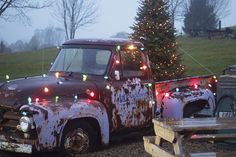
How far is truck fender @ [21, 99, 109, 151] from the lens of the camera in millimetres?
7875

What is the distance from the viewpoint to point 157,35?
16.4 m

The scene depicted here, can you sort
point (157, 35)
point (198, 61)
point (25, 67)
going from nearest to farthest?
point (157, 35), point (198, 61), point (25, 67)

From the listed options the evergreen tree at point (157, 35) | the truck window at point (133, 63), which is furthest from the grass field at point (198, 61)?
the truck window at point (133, 63)

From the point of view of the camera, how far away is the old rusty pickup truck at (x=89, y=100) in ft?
26.2

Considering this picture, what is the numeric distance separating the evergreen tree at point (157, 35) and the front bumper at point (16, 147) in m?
8.72

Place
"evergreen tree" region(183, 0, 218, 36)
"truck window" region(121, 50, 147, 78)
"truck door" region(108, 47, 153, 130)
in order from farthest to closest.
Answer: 1. "evergreen tree" region(183, 0, 218, 36)
2. "truck window" region(121, 50, 147, 78)
3. "truck door" region(108, 47, 153, 130)

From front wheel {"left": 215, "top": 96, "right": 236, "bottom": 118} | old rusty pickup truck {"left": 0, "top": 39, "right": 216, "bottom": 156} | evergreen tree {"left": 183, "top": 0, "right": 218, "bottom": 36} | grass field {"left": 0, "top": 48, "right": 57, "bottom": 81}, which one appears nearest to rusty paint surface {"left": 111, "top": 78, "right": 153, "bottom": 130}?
old rusty pickup truck {"left": 0, "top": 39, "right": 216, "bottom": 156}

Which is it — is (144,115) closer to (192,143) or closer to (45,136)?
(192,143)

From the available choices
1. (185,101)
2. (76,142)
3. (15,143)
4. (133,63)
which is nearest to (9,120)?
(15,143)

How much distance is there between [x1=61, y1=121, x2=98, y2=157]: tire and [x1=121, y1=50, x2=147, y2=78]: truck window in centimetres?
141

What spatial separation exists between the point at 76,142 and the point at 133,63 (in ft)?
6.99

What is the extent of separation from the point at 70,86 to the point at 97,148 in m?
1.19

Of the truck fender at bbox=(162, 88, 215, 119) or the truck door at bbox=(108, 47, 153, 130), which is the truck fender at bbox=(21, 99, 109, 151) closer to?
the truck door at bbox=(108, 47, 153, 130)

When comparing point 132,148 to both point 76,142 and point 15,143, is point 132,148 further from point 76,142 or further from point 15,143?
point 15,143
